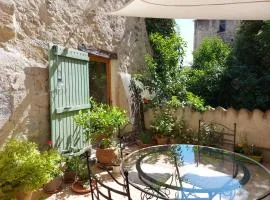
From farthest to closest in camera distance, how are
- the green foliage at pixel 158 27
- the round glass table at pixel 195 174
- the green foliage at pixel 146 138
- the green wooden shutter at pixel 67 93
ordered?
the green foliage at pixel 158 27 → the green foliage at pixel 146 138 → the green wooden shutter at pixel 67 93 → the round glass table at pixel 195 174

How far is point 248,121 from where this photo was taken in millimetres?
4723

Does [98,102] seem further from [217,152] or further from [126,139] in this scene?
[217,152]

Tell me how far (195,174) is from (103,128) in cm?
178

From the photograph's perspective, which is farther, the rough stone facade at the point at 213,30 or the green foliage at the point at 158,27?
the rough stone facade at the point at 213,30

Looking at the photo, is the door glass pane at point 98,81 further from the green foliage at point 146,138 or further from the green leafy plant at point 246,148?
the green leafy plant at point 246,148

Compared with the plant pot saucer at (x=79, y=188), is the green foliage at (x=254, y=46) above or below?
above

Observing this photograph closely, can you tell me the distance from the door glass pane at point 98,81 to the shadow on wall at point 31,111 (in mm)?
1347

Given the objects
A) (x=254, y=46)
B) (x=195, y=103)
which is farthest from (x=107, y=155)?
(x=254, y=46)

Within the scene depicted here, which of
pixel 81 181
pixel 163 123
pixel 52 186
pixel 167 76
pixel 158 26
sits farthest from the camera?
pixel 158 26

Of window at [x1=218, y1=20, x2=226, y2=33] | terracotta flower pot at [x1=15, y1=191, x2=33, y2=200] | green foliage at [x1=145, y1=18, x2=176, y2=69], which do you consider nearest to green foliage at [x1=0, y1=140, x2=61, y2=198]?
terracotta flower pot at [x1=15, y1=191, x2=33, y2=200]

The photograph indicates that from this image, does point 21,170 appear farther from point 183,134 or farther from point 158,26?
point 158,26

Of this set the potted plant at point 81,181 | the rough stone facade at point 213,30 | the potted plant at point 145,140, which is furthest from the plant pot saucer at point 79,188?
the rough stone facade at point 213,30

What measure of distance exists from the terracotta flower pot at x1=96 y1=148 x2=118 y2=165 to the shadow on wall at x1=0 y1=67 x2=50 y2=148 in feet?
2.86

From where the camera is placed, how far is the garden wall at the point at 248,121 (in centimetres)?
456
